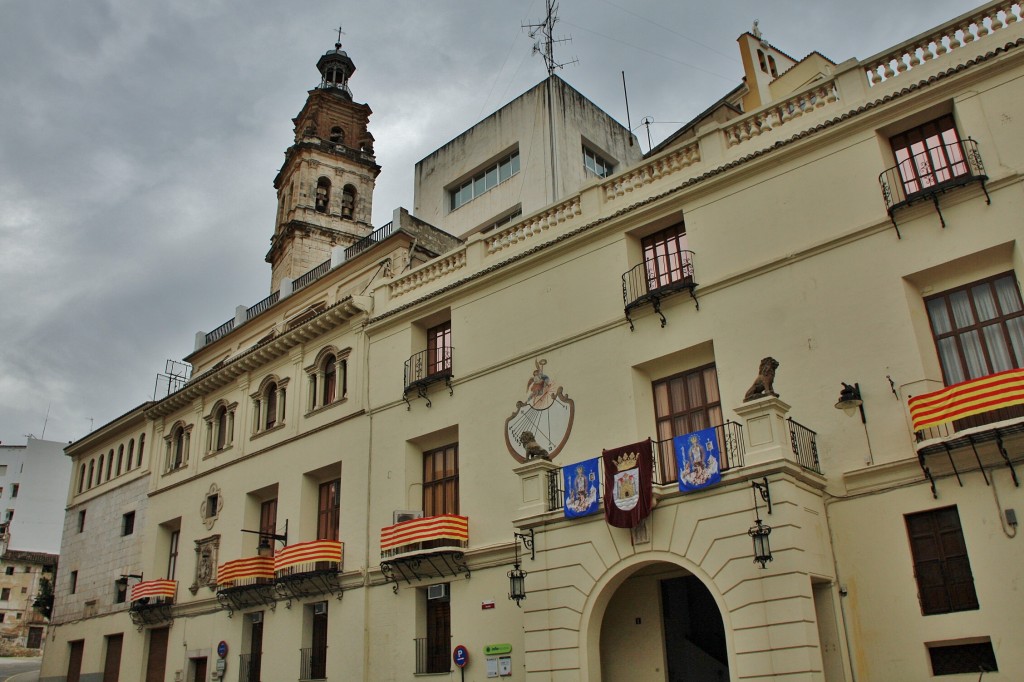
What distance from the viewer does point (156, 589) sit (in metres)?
30.8

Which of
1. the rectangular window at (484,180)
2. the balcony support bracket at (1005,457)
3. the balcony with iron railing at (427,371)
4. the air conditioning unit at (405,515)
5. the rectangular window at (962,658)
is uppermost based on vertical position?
the rectangular window at (484,180)

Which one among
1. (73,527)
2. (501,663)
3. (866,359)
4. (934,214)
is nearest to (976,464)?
(866,359)

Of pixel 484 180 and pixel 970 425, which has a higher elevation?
pixel 484 180

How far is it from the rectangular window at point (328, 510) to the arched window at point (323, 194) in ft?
74.1

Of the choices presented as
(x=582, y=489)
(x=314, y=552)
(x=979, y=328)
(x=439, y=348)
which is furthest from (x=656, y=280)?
(x=314, y=552)

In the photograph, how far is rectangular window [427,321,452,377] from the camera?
24438 millimetres

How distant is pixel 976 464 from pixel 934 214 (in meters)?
4.72

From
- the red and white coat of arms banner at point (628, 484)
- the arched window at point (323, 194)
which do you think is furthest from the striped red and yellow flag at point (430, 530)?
the arched window at point (323, 194)

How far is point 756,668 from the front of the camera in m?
14.2

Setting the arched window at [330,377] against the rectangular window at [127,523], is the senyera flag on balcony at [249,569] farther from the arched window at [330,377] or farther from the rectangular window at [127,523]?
the rectangular window at [127,523]

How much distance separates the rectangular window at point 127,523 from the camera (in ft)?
118

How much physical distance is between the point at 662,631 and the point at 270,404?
17.2m

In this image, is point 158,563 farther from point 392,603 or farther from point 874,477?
point 874,477

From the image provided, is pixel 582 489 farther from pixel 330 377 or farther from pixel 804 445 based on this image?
pixel 330 377
